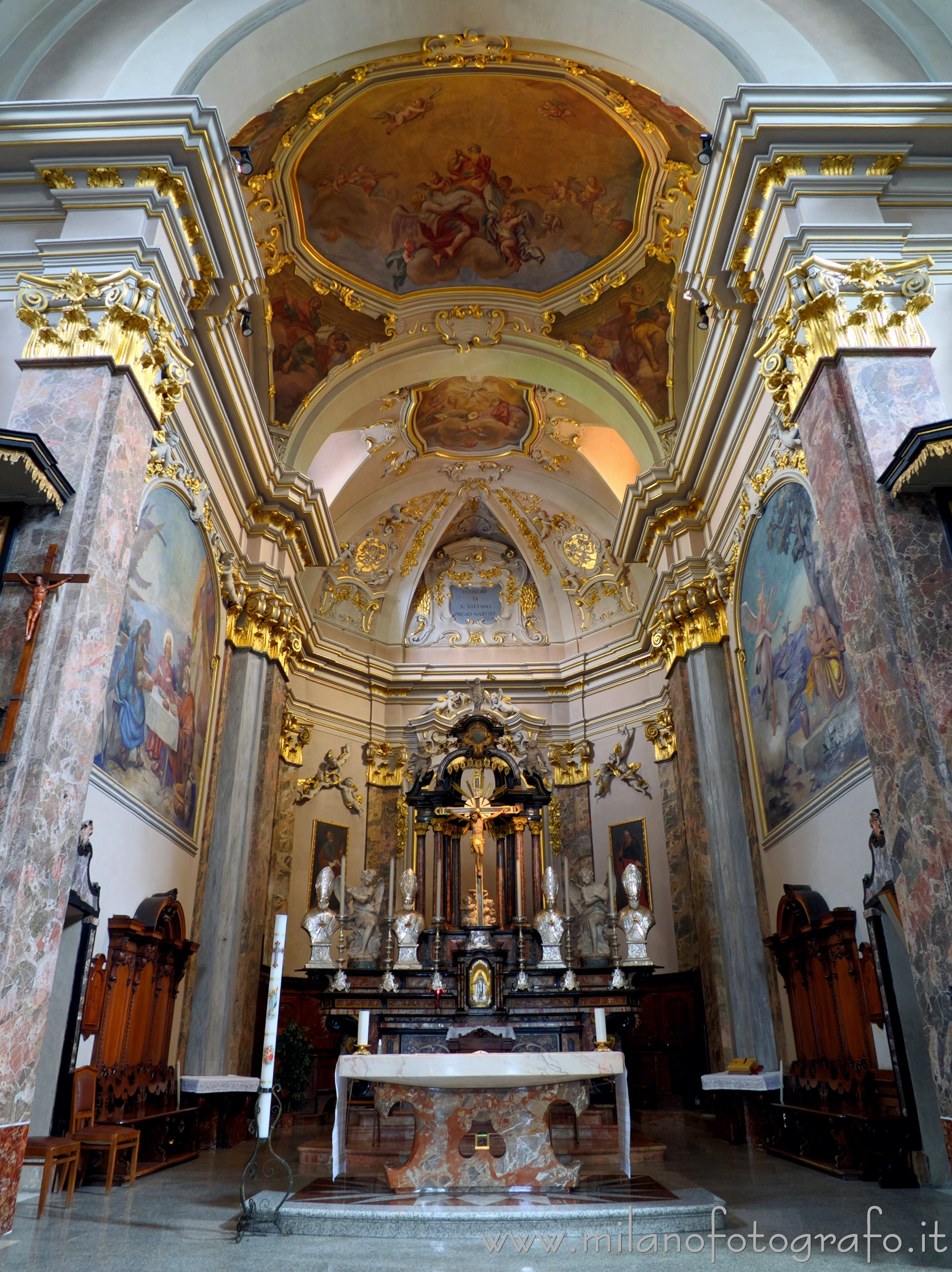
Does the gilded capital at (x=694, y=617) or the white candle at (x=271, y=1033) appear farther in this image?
the gilded capital at (x=694, y=617)

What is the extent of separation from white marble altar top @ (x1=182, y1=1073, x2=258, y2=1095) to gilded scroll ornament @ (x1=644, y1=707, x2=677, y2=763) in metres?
7.76

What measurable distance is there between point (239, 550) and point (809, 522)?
736cm

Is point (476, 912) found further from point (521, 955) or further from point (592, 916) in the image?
point (592, 916)

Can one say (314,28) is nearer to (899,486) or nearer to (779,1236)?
(899,486)

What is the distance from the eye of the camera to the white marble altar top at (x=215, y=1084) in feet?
31.2

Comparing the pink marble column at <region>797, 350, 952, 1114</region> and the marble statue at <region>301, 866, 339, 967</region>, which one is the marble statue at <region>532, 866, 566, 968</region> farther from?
the pink marble column at <region>797, 350, 952, 1114</region>

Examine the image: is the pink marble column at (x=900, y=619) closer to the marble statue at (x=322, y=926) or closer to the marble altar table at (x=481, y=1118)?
the marble altar table at (x=481, y=1118)

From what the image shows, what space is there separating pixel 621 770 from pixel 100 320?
11.3m

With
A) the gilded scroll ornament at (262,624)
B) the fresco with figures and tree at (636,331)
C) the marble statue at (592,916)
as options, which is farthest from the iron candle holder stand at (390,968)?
the fresco with figures and tree at (636,331)

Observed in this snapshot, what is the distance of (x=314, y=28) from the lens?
29.3 ft

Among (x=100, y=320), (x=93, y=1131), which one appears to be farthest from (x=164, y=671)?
(x=93, y=1131)

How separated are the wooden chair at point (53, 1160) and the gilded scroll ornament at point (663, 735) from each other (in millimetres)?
10072

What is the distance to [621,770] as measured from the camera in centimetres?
1565

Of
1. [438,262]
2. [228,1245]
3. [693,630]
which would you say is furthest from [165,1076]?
[438,262]
